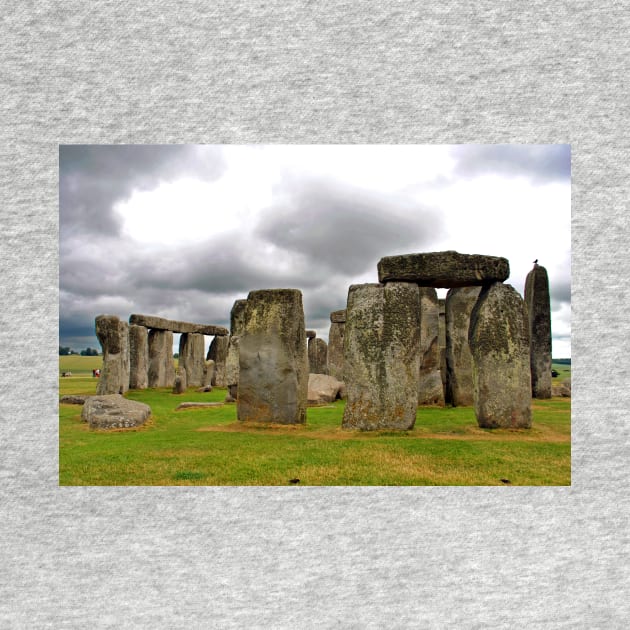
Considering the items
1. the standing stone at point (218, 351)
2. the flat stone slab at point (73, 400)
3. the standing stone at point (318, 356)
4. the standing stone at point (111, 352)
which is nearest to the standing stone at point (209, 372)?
the standing stone at point (218, 351)

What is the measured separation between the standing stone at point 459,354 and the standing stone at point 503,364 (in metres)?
3.26

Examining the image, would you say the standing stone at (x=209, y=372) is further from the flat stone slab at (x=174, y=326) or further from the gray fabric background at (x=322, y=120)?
the gray fabric background at (x=322, y=120)

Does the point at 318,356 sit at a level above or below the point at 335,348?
below

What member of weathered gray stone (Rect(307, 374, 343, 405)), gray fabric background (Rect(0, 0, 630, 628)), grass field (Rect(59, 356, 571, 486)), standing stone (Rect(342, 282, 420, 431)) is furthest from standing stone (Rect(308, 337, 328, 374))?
gray fabric background (Rect(0, 0, 630, 628))

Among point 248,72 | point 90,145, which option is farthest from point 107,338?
point 248,72

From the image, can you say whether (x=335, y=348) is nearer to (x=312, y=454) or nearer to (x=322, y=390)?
(x=322, y=390)

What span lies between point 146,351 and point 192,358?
2689 mm

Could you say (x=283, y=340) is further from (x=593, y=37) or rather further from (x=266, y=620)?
(x=593, y=37)

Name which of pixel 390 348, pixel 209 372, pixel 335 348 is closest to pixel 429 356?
pixel 390 348

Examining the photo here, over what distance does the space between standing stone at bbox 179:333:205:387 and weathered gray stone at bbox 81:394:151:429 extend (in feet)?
32.8

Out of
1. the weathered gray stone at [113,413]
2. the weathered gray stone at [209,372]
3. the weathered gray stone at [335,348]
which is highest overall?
the weathered gray stone at [335,348]

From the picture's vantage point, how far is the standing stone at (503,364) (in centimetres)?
632

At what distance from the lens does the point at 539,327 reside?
38.5ft

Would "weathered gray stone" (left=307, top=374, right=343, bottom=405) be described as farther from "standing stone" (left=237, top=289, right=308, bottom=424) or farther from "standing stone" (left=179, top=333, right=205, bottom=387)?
"standing stone" (left=179, top=333, right=205, bottom=387)
